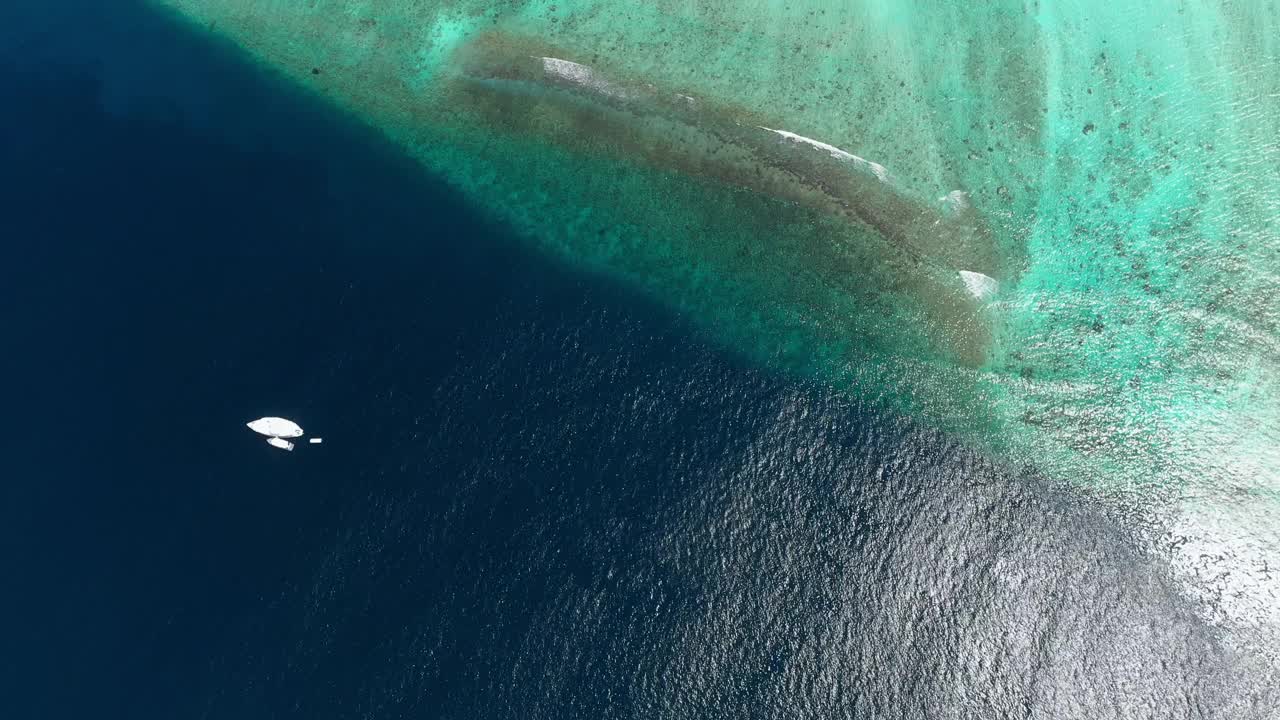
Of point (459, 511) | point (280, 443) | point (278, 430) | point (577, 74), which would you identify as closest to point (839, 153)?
point (577, 74)

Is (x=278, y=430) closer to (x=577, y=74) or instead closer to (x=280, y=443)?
(x=280, y=443)

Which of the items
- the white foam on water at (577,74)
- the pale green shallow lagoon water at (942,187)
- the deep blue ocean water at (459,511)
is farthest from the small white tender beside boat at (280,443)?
the white foam on water at (577,74)

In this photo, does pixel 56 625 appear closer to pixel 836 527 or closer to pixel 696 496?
pixel 696 496

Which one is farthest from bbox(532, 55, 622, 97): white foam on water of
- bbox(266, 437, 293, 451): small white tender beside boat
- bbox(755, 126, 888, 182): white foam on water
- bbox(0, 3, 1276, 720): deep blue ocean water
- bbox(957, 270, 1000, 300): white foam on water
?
bbox(266, 437, 293, 451): small white tender beside boat

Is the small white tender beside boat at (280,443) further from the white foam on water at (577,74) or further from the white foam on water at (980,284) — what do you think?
the white foam on water at (980,284)

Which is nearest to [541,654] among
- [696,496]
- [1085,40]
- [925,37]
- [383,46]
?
[696,496]

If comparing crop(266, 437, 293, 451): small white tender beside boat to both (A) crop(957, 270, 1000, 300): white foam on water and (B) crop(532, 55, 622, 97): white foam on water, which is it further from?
(A) crop(957, 270, 1000, 300): white foam on water
